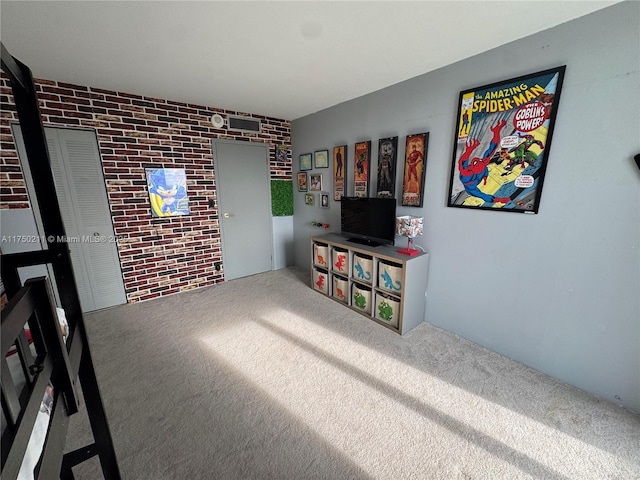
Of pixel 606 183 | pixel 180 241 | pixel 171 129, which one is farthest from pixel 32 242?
pixel 606 183

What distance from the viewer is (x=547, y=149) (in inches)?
67.7

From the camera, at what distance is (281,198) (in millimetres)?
4059

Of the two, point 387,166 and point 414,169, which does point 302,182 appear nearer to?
point 387,166

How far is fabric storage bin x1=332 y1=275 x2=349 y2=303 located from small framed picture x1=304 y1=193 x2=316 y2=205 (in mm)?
1234

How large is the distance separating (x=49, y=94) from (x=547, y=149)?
4.09 metres

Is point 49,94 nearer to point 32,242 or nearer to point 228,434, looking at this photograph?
point 32,242

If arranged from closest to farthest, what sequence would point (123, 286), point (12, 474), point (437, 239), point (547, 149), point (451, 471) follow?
point (12, 474) → point (451, 471) → point (547, 149) → point (437, 239) → point (123, 286)

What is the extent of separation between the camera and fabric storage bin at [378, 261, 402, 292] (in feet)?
7.90

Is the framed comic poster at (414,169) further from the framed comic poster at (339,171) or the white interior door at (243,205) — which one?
the white interior door at (243,205)

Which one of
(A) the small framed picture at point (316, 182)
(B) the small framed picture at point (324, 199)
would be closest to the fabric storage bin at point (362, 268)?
(B) the small framed picture at point (324, 199)

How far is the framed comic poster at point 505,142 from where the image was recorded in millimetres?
1724

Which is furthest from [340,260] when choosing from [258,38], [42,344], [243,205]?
[42,344]

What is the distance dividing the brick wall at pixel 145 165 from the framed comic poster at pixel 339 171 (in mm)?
1182

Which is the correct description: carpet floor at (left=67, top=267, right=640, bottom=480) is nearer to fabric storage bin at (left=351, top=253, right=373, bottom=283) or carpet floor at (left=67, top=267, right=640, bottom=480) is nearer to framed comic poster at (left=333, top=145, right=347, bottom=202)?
fabric storage bin at (left=351, top=253, right=373, bottom=283)
